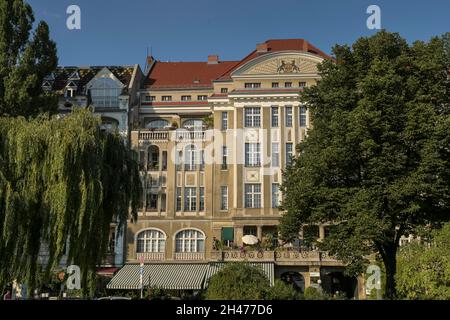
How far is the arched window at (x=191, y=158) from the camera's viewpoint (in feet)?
153

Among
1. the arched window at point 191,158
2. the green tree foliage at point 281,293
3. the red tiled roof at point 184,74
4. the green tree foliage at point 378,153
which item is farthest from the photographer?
the red tiled roof at point 184,74

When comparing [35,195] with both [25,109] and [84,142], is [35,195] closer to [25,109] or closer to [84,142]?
[84,142]

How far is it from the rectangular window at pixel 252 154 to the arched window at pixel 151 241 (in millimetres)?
9134

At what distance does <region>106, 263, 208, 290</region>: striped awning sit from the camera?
4038 centimetres

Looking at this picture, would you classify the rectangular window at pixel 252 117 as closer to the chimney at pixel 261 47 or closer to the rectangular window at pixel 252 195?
the rectangular window at pixel 252 195

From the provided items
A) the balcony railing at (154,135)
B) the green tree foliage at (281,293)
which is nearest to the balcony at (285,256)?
the balcony railing at (154,135)

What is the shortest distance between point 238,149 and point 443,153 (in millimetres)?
21017

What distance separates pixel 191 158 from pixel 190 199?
11.1 feet

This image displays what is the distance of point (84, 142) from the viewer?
2281 centimetres

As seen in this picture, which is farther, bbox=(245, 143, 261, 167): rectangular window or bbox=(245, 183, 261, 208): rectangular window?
bbox=(245, 143, 261, 167): rectangular window

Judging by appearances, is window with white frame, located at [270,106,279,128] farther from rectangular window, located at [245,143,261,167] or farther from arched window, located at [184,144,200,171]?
arched window, located at [184,144,200,171]

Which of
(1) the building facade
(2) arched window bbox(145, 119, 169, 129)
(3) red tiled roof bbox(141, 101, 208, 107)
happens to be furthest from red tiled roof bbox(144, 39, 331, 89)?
(1) the building facade

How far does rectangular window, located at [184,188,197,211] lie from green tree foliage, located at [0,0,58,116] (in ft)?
48.0

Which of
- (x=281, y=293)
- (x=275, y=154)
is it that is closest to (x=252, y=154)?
(x=275, y=154)
